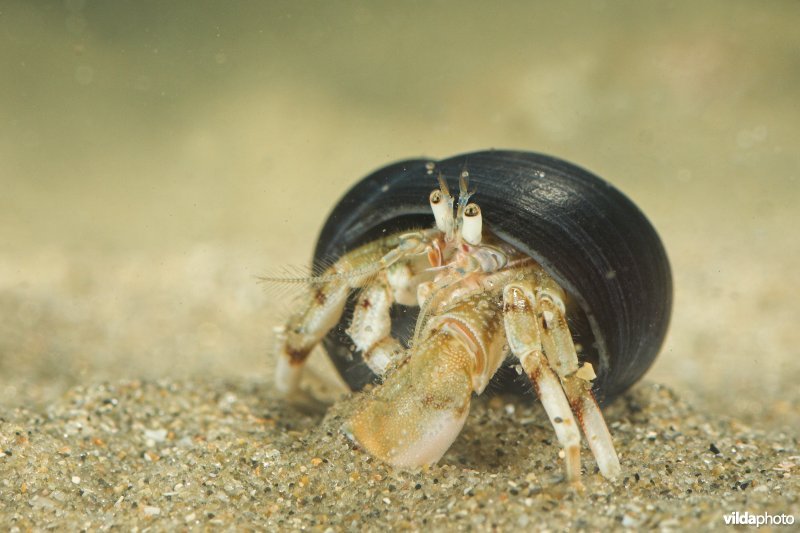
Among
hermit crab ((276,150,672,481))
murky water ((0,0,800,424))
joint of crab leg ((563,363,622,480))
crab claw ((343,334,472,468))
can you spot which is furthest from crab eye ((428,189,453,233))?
murky water ((0,0,800,424))

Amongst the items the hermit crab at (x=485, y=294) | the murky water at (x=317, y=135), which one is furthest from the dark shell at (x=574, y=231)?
the murky water at (x=317, y=135)

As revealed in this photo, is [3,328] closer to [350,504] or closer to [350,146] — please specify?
[350,504]

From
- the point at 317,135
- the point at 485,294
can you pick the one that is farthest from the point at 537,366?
the point at 317,135

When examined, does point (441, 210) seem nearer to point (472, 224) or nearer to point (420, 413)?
point (472, 224)

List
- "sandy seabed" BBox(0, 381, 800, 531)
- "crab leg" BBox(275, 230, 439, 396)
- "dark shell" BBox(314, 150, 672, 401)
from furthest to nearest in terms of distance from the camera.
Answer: "crab leg" BBox(275, 230, 439, 396), "dark shell" BBox(314, 150, 672, 401), "sandy seabed" BBox(0, 381, 800, 531)

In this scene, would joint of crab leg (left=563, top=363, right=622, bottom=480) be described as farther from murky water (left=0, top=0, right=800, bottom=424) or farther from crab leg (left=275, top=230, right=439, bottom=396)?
murky water (left=0, top=0, right=800, bottom=424)

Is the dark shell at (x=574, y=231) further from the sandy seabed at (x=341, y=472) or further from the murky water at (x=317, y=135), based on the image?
the murky water at (x=317, y=135)
